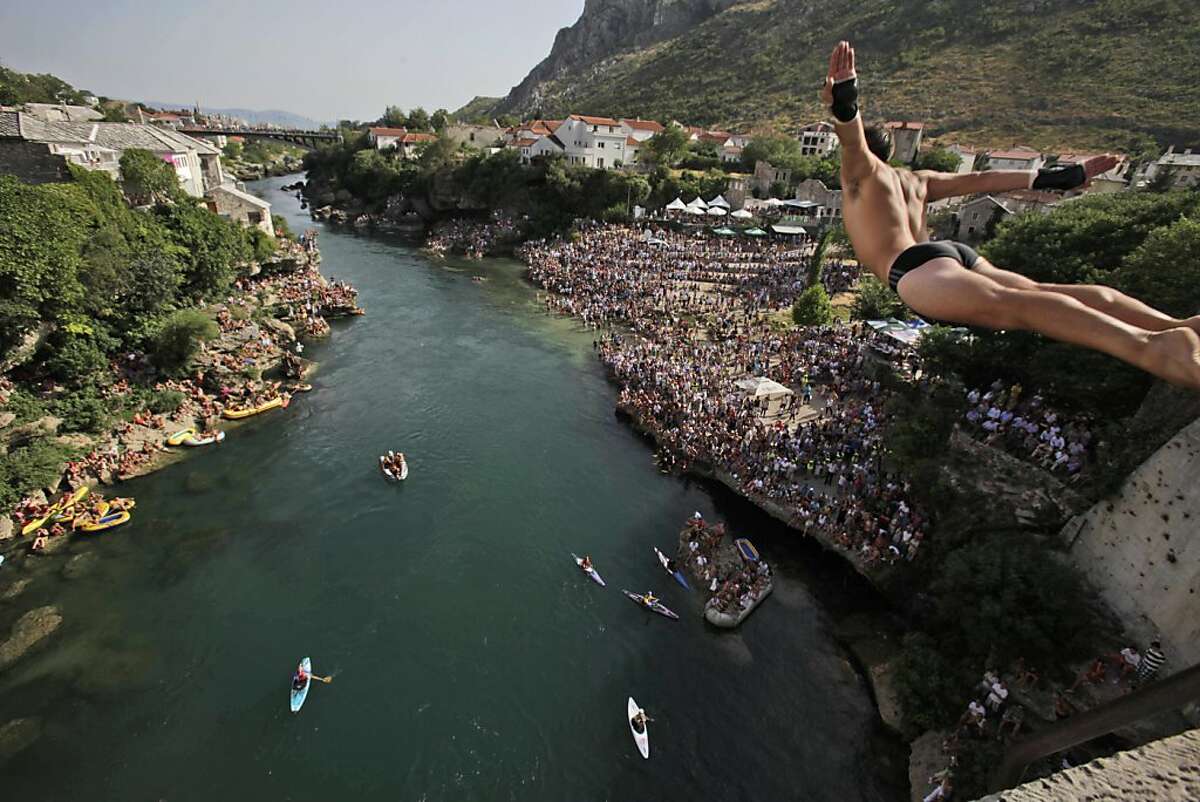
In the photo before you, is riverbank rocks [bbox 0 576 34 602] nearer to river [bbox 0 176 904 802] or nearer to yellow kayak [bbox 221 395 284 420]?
river [bbox 0 176 904 802]

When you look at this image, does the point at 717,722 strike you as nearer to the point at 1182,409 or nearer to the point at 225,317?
the point at 1182,409

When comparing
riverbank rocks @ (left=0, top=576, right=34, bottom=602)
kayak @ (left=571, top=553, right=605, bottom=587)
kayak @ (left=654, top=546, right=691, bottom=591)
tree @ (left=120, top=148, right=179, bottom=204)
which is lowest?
riverbank rocks @ (left=0, top=576, right=34, bottom=602)

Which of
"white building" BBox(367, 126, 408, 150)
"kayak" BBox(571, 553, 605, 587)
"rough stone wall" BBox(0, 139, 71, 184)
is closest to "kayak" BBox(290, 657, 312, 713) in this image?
"kayak" BBox(571, 553, 605, 587)

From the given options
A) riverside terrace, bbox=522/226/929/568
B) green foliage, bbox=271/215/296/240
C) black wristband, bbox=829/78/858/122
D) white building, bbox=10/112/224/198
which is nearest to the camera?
black wristband, bbox=829/78/858/122

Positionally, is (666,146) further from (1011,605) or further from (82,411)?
(1011,605)

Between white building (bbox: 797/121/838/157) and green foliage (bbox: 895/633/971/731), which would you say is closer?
green foliage (bbox: 895/633/971/731)

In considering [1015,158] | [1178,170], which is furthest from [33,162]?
[1178,170]
